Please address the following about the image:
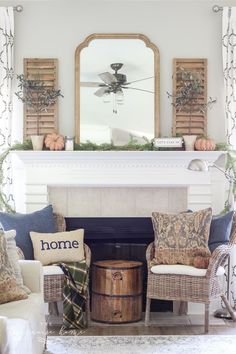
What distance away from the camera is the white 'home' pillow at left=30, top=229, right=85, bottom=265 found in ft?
18.7

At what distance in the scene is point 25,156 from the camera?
6148mm

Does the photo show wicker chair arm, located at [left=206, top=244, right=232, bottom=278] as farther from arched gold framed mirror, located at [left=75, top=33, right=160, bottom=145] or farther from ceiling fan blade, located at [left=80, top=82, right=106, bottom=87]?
ceiling fan blade, located at [left=80, top=82, right=106, bottom=87]

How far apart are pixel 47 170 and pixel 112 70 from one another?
1.10m

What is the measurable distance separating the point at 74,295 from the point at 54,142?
145 centimetres

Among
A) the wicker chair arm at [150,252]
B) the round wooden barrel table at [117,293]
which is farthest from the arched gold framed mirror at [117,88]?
the round wooden barrel table at [117,293]

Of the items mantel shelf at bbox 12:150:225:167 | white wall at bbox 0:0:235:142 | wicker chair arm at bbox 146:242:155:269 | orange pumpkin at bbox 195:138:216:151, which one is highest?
white wall at bbox 0:0:235:142

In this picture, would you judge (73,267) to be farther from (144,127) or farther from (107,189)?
(144,127)

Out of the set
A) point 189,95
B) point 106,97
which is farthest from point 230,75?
point 106,97

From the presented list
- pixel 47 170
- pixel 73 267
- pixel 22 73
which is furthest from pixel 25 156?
pixel 73 267

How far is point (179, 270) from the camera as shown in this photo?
217 inches

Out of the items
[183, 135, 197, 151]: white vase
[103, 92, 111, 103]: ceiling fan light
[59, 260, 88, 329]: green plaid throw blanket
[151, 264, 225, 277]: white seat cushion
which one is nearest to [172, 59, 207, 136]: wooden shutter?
[183, 135, 197, 151]: white vase

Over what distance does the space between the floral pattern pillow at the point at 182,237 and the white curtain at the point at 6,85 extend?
57.5 inches

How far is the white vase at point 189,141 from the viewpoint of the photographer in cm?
620

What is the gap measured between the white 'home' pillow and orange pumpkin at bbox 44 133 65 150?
32.6 inches
